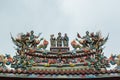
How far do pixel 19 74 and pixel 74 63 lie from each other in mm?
3211

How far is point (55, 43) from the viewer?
54.8 ft

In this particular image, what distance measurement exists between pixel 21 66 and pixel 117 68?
4.75 m

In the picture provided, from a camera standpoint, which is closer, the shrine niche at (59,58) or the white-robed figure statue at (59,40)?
the shrine niche at (59,58)

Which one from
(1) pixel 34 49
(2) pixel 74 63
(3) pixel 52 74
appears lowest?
(3) pixel 52 74

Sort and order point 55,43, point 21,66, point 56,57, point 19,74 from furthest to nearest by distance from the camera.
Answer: point 55,43 → point 56,57 → point 21,66 → point 19,74

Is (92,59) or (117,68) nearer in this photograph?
(117,68)

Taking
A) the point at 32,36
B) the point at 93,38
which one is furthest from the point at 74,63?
the point at 32,36

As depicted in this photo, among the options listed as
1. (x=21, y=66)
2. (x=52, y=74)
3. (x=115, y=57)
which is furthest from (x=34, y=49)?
(x=115, y=57)

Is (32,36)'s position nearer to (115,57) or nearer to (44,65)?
(44,65)

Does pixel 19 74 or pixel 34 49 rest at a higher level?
pixel 34 49

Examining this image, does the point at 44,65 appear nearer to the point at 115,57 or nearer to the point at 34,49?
the point at 34,49

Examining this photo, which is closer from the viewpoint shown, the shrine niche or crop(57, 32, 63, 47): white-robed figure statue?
the shrine niche

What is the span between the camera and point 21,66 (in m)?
14.2

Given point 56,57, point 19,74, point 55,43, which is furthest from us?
point 55,43
